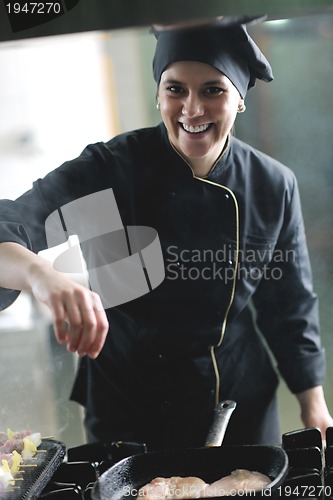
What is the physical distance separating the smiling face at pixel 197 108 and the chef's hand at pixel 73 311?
11.1 inches

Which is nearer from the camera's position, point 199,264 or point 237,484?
point 237,484

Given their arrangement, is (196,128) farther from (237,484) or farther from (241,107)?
(237,484)

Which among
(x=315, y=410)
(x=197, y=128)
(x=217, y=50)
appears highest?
(x=217, y=50)

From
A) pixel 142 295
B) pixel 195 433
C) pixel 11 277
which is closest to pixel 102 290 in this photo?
pixel 142 295

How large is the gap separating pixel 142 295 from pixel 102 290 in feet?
0.20

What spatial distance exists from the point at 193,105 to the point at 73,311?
0.33 m

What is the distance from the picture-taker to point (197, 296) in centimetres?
110

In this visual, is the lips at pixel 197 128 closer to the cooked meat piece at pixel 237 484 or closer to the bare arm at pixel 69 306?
the bare arm at pixel 69 306

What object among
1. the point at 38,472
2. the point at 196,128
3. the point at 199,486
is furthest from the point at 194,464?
the point at 196,128

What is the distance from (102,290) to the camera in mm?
1094

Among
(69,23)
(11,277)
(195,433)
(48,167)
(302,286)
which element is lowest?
(195,433)

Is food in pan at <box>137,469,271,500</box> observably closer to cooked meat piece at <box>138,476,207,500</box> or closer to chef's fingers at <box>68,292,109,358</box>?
cooked meat piece at <box>138,476,207,500</box>

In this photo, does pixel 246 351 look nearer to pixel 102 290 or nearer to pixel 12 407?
pixel 102 290

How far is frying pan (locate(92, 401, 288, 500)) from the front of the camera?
3.08 feet
